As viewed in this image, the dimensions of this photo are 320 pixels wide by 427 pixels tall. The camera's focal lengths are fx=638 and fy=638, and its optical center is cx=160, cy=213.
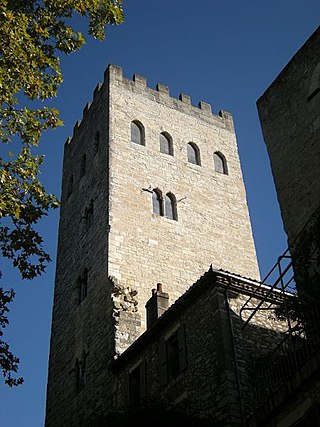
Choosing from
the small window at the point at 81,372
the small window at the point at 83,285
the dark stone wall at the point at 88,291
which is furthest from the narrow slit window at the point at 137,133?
the small window at the point at 81,372

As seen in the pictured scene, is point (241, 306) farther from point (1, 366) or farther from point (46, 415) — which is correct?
point (46, 415)

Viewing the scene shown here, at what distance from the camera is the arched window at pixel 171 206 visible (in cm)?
2638

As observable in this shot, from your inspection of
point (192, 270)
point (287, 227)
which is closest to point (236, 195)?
point (192, 270)

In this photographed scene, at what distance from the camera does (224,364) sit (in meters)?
14.2

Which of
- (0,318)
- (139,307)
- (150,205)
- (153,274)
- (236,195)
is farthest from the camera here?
(236,195)

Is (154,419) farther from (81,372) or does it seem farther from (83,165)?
(83,165)

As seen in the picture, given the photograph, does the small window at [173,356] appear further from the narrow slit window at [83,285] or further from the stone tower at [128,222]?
the narrow slit window at [83,285]

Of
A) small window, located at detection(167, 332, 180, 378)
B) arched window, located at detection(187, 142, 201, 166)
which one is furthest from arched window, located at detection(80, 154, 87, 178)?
small window, located at detection(167, 332, 180, 378)

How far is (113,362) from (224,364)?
571 centimetres

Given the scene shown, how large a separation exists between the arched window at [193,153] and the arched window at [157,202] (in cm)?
370

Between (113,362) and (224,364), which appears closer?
(224,364)

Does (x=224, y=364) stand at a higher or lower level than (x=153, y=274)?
lower

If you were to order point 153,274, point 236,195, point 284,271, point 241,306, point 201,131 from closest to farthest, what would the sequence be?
1. point 284,271
2. point 241,306
3. point 153,274
4. point 236,195
5. point 201,131

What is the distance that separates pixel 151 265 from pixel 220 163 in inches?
378
